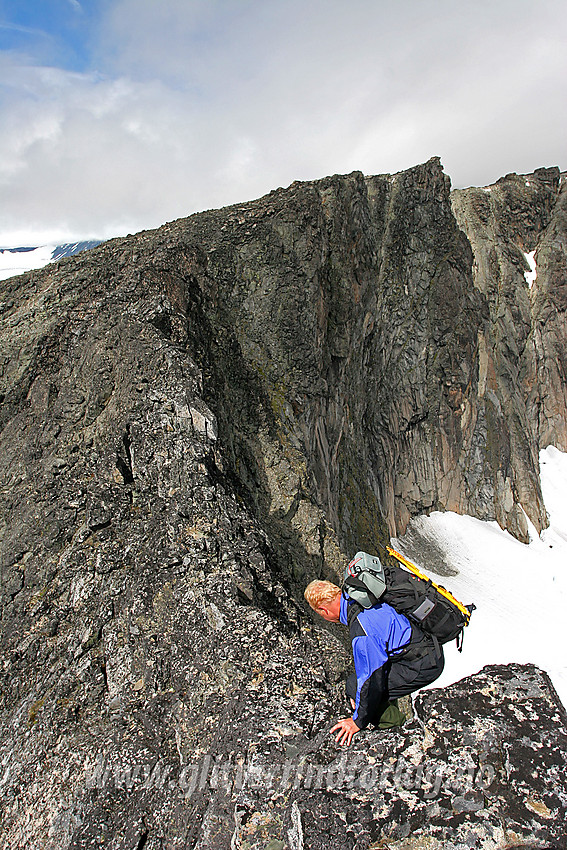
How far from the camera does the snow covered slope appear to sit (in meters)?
22.3

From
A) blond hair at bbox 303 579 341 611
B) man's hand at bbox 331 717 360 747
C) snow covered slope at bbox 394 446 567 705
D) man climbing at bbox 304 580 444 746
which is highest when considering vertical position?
blond hair at bbox 303 579 341 611

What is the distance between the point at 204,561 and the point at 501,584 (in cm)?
2745

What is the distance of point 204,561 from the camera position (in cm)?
757

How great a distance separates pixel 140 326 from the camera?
1091 centimetres

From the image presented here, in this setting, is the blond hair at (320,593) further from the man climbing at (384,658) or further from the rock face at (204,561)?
the rock face at (204,561)

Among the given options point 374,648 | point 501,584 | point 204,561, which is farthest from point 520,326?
point 374,648

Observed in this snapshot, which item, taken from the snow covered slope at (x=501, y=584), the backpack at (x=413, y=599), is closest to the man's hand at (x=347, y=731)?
the backpack at (x=413, y=599)

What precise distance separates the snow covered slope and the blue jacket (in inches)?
623

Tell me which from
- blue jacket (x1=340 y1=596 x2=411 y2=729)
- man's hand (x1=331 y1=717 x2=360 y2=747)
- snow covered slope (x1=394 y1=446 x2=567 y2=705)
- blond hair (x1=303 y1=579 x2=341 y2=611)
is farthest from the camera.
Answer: snow covered slope (x1=394 y1=446 x2=567 y2=705)

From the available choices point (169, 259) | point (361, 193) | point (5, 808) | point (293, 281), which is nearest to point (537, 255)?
point (361, 193)

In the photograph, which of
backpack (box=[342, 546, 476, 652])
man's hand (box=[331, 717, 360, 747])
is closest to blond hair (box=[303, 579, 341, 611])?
backpack (box=[342, 546, 476, 652])

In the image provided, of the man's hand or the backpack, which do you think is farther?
the man's hand

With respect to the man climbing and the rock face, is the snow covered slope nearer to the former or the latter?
the rock face

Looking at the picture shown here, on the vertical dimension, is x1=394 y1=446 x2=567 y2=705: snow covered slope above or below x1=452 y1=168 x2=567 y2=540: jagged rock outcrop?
below
